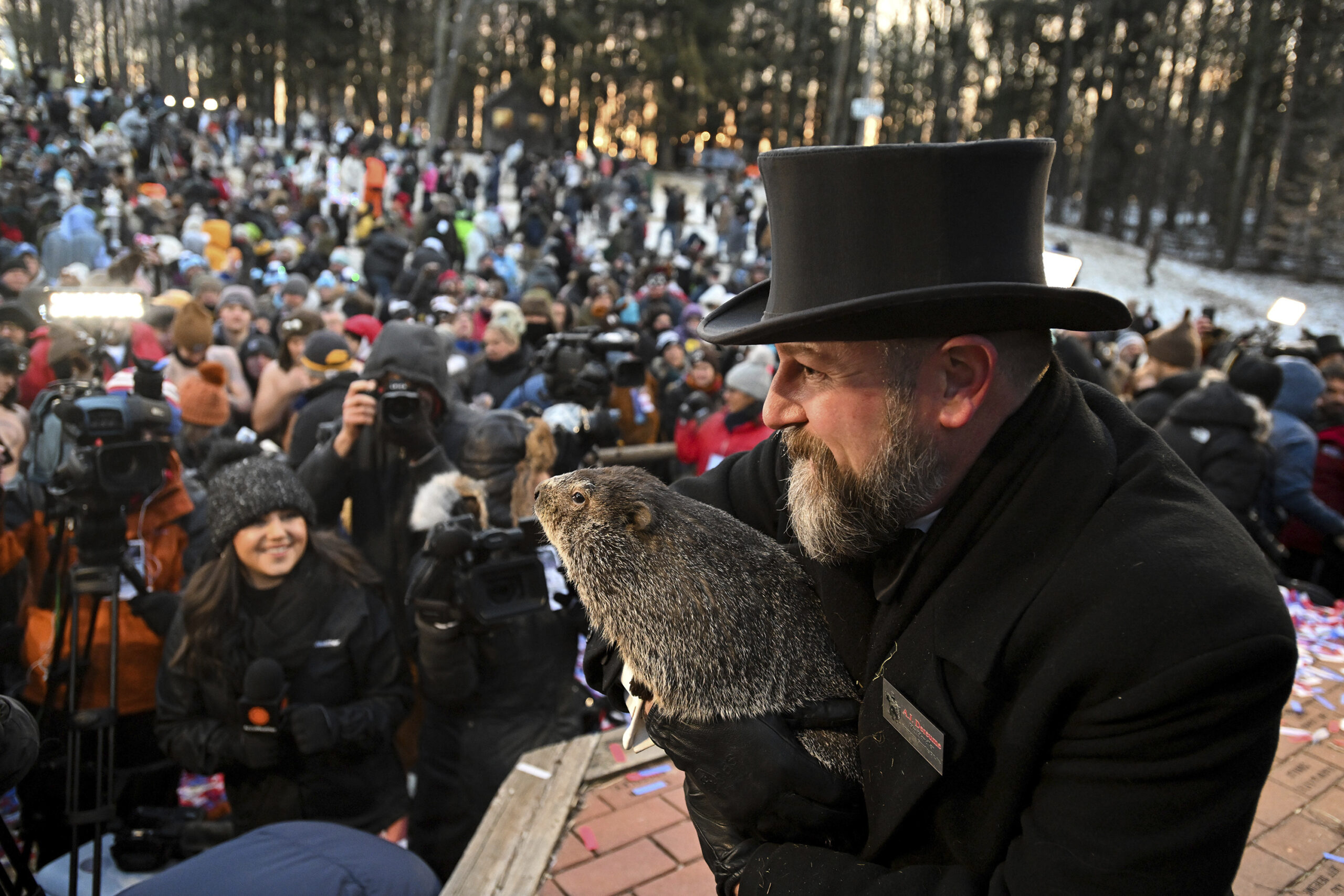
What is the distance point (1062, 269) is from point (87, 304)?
150 inches

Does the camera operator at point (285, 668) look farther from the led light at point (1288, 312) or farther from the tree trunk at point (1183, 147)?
the tree trunk at point (1183, 147)

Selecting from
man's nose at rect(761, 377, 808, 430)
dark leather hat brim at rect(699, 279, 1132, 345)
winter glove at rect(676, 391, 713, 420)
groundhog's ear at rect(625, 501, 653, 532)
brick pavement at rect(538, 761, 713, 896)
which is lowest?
brick pavement at rect(538, 761, 713, 896)

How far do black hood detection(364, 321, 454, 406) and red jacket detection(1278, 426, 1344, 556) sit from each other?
242 inches

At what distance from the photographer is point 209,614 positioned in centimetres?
345

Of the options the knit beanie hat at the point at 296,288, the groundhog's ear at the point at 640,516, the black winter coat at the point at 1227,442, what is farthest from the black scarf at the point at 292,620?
the knit beanie hat at the point at 296,288

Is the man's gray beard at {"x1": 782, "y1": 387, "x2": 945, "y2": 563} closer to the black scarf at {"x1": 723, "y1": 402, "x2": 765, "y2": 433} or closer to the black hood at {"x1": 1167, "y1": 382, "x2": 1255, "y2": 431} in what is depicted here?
the black scarf at {"x1": 723, "y1": 402, "x2": 765, "y2": 433}

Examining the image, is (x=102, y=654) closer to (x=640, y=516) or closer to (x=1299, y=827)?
(x=640, y=516)

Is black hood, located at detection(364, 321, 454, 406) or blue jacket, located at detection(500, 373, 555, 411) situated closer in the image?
black hood, located at detection(364, 321, 454, 406)

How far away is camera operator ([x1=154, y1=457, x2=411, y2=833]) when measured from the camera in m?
3.40

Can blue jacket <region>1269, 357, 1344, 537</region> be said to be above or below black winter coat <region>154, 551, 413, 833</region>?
above

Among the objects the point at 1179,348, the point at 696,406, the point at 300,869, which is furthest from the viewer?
the point at 696,406

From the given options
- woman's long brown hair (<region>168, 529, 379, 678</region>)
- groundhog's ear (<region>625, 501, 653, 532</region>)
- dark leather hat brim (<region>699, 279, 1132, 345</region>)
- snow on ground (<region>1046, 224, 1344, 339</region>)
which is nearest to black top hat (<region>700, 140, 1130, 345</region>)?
dark leather hat brim (<region>699, 279, 1132, 345</region>)

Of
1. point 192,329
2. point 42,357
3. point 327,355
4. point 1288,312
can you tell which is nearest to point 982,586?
point 327,355

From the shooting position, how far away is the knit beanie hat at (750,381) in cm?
588
